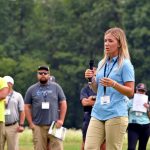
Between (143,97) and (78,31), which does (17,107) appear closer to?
(143,97)

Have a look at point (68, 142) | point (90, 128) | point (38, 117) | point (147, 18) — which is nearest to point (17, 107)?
point (38, 117)

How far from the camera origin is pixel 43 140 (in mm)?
14188

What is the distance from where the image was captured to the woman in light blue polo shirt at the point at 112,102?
9.05 meters

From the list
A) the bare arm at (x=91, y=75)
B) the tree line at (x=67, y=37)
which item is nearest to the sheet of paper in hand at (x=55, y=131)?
the bare arm at (x=91, y=75)

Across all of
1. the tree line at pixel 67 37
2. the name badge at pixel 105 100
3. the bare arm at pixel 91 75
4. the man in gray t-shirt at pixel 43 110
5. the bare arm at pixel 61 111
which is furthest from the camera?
the tree line at pixel 67 37

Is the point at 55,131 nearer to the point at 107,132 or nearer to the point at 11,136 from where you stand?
the point at 11,136

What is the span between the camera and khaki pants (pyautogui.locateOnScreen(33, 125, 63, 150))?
1413 centimetres

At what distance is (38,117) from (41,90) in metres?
0.50

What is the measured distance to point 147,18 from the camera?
6225cm

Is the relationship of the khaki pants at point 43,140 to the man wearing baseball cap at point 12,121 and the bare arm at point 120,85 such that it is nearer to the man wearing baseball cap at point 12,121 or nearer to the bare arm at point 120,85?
the man wearing baseball cap at point 12,121

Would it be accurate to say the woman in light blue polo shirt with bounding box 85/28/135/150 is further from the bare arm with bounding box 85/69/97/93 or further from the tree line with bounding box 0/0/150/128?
the tree line with bounding box 0/0/150/128

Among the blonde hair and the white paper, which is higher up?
the blonde hair

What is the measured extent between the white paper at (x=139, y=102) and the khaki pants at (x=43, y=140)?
7.17ft

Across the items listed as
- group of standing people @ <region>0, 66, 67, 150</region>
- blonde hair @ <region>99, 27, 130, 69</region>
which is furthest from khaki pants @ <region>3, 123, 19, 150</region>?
blonde hair @ <region>99, 27, 130, 69</region>
